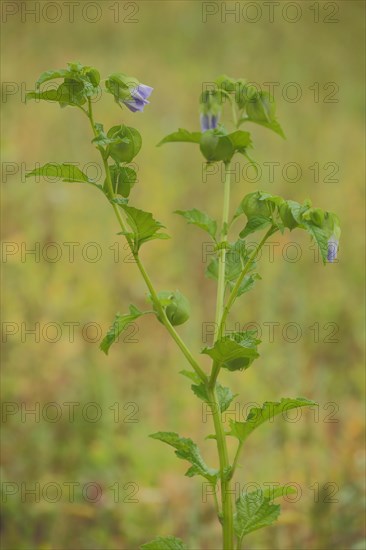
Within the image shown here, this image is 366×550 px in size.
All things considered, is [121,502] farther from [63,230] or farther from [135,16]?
[135,16]

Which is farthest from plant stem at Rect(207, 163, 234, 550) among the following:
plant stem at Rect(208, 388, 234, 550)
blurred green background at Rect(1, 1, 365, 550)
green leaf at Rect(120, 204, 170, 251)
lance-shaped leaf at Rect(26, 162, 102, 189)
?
blurred green background at Rect(1, 1, 365, 550)

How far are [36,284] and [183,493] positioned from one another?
0.99 meters

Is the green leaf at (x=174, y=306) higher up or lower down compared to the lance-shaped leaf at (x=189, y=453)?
higher up

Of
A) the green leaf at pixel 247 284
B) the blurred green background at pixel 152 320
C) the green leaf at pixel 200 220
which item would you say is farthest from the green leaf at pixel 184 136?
the blurred green background at pixel 152 320

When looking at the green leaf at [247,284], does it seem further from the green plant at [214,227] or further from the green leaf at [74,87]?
the green leaf at [74,87]

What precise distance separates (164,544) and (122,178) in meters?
0.52

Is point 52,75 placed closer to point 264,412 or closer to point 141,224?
point 141,224

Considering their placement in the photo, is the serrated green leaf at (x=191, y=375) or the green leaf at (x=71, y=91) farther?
the serrated green leaf at (x=191, y=375)

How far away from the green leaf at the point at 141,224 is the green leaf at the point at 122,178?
0.04 meters

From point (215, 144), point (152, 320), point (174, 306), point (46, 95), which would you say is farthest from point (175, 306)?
point (152, 320)

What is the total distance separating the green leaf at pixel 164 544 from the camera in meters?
1.09

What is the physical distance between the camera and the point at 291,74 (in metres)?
4.40

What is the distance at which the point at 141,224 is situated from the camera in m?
1.02

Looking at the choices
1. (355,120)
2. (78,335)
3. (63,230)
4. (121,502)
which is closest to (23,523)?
(121,502)
